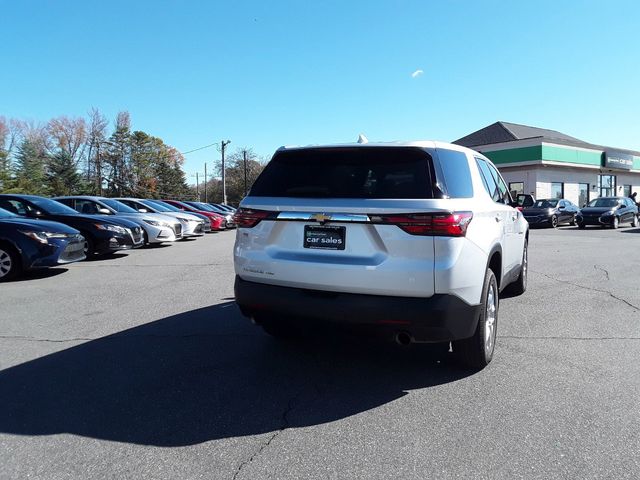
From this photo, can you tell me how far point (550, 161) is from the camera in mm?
34906

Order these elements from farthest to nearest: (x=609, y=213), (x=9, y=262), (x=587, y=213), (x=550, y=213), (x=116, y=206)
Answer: (x=550, y=213)
(x=587, y=213)
(x=609, y=213)
(x=116, y=206)
(x=9, y=262)

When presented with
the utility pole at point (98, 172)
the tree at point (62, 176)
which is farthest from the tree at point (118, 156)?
the tree at point (62, 176)

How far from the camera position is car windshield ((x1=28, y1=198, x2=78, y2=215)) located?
34.7ft

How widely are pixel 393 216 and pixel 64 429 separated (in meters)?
2.54

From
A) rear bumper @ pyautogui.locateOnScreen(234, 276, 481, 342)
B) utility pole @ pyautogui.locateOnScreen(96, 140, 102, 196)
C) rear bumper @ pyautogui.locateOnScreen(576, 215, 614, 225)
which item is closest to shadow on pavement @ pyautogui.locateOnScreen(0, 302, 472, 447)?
rear bumper @ pyautogui.locateOnScreen(234, 276, 481, 342)

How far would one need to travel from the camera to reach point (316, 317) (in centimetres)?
Result: 344

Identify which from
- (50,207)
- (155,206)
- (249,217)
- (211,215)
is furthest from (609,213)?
(249,217)

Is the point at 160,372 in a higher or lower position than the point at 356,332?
lower

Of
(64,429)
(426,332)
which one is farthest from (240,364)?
(426,332)

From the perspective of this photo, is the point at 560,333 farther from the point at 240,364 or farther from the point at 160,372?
the point at 160,372

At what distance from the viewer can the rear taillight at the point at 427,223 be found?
10.4 ft

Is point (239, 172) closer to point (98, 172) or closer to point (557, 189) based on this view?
point (98, 172)

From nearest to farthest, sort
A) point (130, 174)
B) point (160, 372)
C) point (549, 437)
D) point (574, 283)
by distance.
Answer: point (549, 437), point (160, 372), point (574, 283), point (130, 174)

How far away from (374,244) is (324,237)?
1.28 feet
